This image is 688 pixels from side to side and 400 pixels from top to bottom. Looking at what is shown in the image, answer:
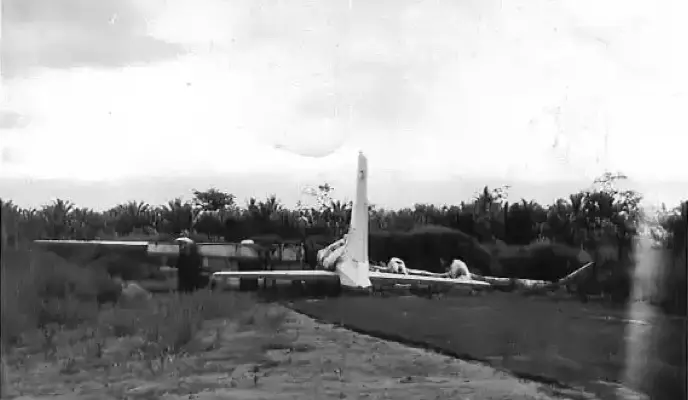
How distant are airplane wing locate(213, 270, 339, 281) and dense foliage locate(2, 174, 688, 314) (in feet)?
0.40

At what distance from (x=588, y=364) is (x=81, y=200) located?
183 cm

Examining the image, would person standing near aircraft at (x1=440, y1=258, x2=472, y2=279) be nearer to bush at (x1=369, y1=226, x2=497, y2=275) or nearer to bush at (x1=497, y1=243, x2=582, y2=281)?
bush at (x1=369, y1=226, x2=497, y2=275)

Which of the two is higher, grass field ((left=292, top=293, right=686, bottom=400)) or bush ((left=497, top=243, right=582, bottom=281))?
bush ((left=497, top=243, right=582, bottom=281))

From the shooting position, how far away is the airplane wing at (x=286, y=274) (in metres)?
2.84

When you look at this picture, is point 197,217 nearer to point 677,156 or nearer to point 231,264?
point 231,264

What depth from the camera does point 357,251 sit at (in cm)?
294

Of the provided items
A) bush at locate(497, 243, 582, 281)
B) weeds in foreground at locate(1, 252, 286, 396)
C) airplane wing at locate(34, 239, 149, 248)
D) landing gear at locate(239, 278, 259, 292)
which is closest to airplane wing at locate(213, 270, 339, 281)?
landing gear at locate(239, 278, 259, 292)

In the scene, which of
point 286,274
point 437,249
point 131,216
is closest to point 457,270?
point 437,249

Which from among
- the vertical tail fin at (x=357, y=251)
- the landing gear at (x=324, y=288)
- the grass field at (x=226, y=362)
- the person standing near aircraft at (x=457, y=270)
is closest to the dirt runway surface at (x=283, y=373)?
the grass field at (x=226, y=362)

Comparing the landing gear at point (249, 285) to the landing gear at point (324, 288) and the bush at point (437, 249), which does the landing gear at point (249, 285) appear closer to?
the landing gear at point (324, 288)

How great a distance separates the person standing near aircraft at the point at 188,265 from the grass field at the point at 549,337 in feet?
1.20

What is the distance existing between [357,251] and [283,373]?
1.75 ft

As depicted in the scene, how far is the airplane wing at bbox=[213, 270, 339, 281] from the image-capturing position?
9.31 ft

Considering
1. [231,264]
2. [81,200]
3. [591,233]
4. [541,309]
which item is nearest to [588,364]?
[541,309]
